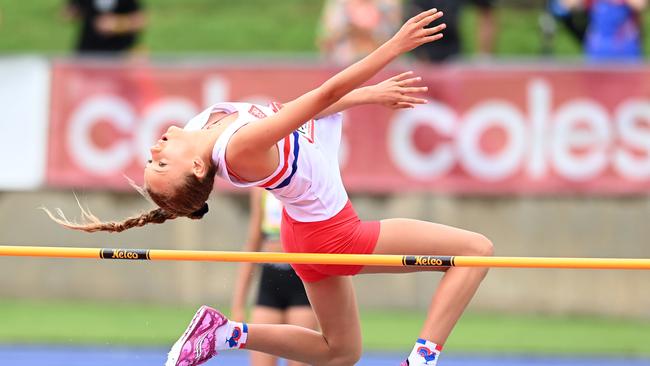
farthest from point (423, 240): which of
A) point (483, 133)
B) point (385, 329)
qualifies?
point (483, 133)

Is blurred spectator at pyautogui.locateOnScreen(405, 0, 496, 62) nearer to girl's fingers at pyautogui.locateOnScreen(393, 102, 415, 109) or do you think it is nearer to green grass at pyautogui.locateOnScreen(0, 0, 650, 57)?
green grass at pyautogui.locateOnScreen(0, 0, 650, 57)

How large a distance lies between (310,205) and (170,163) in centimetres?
80

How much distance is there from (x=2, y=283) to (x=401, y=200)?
4.10 metres

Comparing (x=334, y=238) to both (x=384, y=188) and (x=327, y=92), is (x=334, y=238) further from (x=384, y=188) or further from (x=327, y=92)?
(x=384, y=188)

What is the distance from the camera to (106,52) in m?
14.9

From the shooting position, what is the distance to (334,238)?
726 centimetres

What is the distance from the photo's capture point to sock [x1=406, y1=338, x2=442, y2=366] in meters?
7.17

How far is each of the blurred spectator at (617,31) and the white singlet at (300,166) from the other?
7071 millimetres

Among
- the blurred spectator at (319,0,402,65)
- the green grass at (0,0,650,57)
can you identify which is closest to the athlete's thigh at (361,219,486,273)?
the blurred spectator at (319,0,402,65)

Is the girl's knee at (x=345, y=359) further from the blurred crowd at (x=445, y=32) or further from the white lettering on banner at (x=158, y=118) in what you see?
the blurred crowd at (x=445, y=32)

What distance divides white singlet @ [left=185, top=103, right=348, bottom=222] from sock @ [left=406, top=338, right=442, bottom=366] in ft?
2.78

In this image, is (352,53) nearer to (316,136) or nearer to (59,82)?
(59,82)

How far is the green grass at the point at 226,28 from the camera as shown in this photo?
18750mm

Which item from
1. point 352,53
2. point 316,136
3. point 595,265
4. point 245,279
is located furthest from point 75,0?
point 595,265
